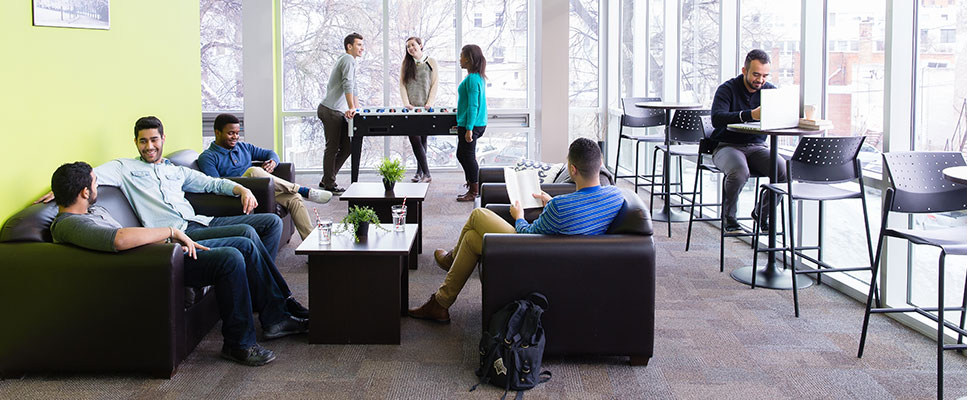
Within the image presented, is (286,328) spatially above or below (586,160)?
below

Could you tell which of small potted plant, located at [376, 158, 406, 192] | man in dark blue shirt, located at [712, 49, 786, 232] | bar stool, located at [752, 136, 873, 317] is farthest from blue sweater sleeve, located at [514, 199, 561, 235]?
man in dark blue shirt, located at [712, 49, 786, 232]

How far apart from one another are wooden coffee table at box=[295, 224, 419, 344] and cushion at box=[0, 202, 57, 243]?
1143 mm

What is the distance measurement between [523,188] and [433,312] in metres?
0.84

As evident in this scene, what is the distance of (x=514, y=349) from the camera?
12.5 feet

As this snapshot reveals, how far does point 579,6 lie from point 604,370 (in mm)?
8594

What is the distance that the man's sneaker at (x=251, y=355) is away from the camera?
13.5 ft

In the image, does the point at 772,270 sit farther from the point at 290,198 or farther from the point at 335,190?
the point at 335,190

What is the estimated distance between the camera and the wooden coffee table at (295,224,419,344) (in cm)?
434

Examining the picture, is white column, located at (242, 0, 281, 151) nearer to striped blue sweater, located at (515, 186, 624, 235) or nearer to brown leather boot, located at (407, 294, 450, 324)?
brown leather boot, located at (407, 294, 450, 324)

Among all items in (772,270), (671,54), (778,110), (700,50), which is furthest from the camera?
(671,54)

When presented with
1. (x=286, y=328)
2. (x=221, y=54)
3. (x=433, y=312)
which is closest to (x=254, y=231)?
(x=286, y=328)

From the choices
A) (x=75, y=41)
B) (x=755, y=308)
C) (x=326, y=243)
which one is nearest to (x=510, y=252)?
(x=326, y=243)

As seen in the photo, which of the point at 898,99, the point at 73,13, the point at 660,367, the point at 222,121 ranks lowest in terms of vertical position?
the point at 660,367

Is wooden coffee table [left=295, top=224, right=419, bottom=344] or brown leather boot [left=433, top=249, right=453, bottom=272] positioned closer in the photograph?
wooden coffee table [left=295, top=224, right=419, bottom=344]
